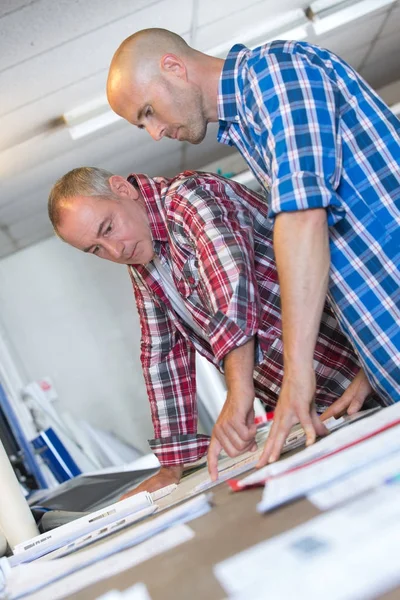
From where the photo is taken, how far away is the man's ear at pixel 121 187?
177 centimetres

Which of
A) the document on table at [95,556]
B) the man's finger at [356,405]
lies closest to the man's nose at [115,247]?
the man's finger at [356,405]

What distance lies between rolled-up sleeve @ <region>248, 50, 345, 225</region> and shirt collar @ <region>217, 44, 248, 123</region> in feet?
0.32

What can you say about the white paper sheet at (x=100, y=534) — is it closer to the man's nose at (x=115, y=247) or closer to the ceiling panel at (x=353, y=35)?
the man's nose at (x=115, y=247)

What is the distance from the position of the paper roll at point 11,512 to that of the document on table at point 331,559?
114 cm

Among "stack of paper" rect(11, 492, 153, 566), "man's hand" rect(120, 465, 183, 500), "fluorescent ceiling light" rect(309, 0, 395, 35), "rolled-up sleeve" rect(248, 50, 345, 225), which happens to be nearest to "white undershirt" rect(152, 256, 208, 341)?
"man's hand" rect(120, 465, 183, 500)

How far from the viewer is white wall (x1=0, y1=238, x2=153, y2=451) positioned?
22.7 ft

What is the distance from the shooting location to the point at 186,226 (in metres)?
1.54

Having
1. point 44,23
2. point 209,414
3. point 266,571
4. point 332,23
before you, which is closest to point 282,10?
point 332,23

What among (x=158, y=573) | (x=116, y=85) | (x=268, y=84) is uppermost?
(x=116, y=85)

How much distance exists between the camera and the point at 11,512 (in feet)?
5.00

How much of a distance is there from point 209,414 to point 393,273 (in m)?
5.21

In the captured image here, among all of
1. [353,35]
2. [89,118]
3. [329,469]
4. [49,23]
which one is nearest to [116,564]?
[329,469]

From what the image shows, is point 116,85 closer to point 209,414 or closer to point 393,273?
point 393,273

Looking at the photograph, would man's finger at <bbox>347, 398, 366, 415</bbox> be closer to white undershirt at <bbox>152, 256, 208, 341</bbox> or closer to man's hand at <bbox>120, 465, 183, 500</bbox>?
white undershirt at <bbox>152, 256, 208, 341</bbox>
